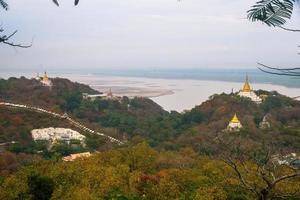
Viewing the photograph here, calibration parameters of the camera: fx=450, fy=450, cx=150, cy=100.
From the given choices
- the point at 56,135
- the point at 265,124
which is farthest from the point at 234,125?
the point at 56,135

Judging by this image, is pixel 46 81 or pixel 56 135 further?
pixel 46 81

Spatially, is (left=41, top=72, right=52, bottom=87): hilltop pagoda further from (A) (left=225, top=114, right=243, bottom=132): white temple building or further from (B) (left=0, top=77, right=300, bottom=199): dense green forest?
(A) (left=225, top=114, right=243, bottom=132): white temple building

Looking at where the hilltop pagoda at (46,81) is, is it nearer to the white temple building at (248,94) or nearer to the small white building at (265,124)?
the white temple building at (248,94)

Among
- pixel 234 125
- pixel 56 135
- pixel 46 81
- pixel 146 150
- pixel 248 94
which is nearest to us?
pixel 146 150

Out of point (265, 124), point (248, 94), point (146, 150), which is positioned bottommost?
point (265, 124)

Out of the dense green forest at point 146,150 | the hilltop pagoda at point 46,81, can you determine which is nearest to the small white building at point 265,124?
the dense green forest at point 146,150

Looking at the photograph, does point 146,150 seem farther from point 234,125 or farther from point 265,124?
point 265,124

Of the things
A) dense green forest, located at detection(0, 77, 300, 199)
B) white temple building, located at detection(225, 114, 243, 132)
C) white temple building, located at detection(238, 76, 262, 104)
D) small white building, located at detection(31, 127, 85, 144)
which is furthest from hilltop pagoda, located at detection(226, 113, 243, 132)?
small white building, located at detection(31, 127, 85, 144)
